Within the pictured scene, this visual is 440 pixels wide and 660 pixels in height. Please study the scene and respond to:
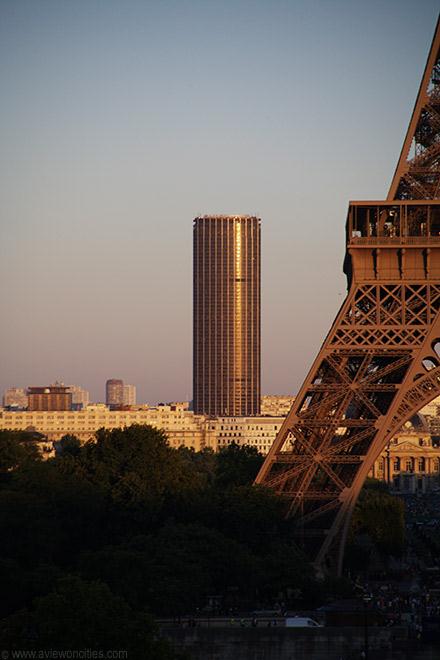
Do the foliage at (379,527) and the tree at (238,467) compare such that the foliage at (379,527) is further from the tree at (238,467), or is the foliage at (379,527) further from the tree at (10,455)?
the tree at (10,455)

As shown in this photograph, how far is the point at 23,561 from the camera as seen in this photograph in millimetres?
77562

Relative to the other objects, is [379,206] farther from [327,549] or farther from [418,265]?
[327,549]

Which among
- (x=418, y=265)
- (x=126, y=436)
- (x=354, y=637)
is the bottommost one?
(x=354, y=637)

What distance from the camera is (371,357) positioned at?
265ft

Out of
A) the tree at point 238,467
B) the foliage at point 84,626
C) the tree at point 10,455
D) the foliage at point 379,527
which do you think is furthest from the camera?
the tree at point 238,467

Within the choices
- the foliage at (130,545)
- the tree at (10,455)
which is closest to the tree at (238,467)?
the foliage at (130,545)

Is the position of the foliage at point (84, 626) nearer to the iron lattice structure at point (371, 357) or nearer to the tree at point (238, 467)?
the iron lattice structure at point (371, 357)

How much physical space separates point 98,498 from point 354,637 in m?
25.7

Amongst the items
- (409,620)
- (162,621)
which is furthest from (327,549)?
(162,621)

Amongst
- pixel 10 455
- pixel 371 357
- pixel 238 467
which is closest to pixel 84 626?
pixel 371 357

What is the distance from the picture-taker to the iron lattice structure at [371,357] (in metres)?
79.8

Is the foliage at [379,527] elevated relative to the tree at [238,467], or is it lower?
lower

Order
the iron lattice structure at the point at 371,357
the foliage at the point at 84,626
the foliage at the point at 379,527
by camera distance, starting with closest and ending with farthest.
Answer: the foliage at the point at 84,626, the iron lattice structure at the point at 371,357, the foliage at the point at 379,527

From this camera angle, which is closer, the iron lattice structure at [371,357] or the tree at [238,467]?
the iron lattice structure at [371,357]
